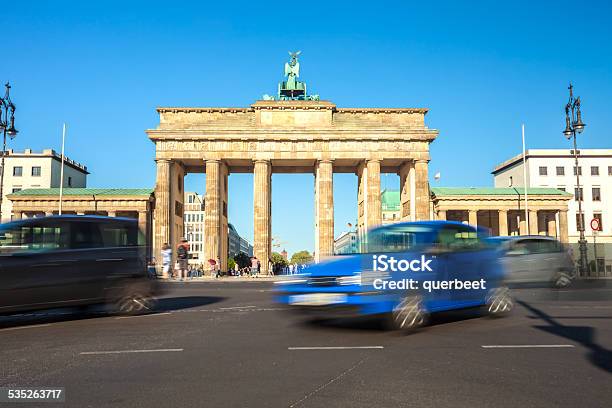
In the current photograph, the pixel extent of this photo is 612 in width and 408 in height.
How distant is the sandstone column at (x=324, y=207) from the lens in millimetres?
52531

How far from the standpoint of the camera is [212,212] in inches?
2064

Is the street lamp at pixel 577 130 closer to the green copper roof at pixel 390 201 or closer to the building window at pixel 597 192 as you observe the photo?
the building window at pixel 597 192

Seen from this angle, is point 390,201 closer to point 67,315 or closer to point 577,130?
point 577,130

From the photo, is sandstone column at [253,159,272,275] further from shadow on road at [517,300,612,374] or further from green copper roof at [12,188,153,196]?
shadow on road at [517,300,612,374]

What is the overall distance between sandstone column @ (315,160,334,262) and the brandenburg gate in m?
0.10

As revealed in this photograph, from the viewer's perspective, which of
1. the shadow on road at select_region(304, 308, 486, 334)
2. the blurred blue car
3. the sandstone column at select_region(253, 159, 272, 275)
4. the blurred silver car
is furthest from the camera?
the sandstone column at select_region(253, 159, 272, 275)

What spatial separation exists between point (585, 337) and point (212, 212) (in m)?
46.9

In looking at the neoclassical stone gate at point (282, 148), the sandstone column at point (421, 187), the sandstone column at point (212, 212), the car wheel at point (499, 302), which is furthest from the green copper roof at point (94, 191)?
the car wheel at point (499, 302)

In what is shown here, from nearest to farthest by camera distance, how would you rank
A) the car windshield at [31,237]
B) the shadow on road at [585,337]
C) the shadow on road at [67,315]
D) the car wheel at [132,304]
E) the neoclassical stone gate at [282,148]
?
the shadow on road at [585,337], the car windshield at [31,237], the shadow on road at [67,315], the car wheel at [132,304], the neoclassical stone gate at [282,148]

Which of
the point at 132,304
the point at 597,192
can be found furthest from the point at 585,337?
the point at 597,192

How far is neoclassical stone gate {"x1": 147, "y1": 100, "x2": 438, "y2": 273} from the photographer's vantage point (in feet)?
173

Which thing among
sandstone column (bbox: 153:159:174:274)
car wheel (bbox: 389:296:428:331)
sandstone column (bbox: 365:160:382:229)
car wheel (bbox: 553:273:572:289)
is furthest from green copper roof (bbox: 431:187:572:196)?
car wheel (bbox: 389:296:428:331)

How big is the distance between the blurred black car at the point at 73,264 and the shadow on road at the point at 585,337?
7796 mm

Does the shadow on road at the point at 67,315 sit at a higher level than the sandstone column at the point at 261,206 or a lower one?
lower
